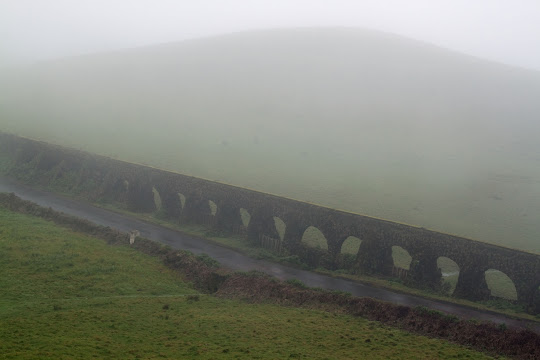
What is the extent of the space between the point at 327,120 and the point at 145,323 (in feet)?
155

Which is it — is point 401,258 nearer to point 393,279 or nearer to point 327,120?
point 393,279

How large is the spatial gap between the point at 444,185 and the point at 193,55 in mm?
58992

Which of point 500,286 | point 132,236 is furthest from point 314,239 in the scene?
point 132,236

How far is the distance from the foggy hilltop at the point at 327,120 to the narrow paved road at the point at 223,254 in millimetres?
11201

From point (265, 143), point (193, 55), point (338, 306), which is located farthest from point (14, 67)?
point (338, 306)

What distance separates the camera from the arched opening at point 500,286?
A: 85.0ft

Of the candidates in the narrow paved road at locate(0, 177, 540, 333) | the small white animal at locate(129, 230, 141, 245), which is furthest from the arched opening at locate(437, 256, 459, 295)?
the small white animal at locate(129, 230, 141, 245)

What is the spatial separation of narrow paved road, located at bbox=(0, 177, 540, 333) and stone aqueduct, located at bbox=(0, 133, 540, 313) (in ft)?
4.97

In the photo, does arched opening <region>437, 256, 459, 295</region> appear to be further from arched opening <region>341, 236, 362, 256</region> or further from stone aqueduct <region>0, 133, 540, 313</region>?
arched opening <region>341, 236, 362, 256</region>

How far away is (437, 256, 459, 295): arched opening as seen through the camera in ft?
82.4

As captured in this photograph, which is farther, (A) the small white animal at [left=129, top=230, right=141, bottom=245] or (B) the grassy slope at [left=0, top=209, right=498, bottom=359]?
(A) the small white animal at [left=129, top=230, right=141, bottom=245]

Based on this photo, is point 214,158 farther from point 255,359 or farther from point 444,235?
point 255,359

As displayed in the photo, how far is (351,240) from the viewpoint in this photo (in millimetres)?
33375

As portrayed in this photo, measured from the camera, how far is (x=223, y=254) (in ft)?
97.2
